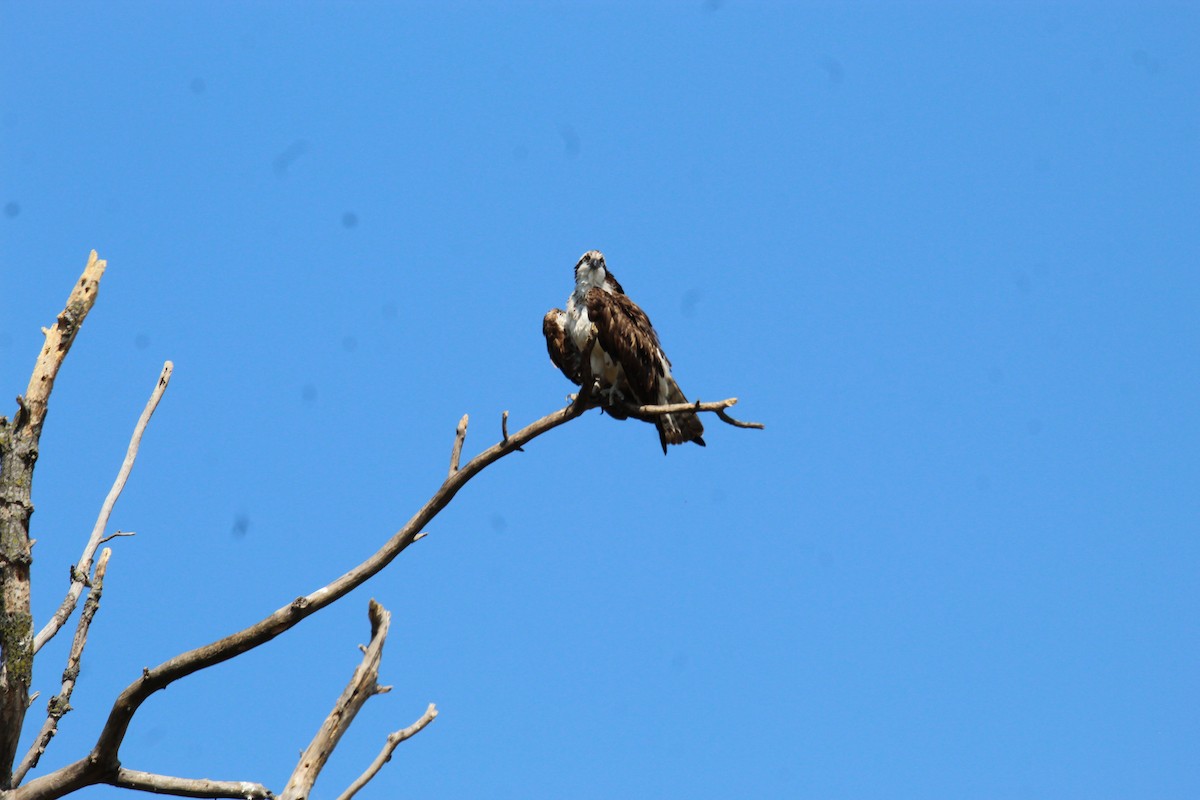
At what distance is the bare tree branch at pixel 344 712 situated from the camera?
693 cm

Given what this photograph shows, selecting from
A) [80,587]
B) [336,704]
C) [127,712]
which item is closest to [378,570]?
[336,704]

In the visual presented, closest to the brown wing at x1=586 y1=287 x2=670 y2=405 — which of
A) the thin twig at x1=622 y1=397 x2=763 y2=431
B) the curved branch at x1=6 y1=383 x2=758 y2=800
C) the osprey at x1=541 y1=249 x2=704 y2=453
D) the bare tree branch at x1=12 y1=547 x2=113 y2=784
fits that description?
the osprey at x1=541 y1=249 x2=704 y2=453

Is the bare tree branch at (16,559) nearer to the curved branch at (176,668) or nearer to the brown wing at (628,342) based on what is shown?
the curved branch at (176,668)

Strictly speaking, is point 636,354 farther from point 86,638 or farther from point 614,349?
point 86,638

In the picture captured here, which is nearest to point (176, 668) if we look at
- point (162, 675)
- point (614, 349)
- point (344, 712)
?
point (162, 675)

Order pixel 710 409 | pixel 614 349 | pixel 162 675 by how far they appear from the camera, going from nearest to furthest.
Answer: pixel 162 675 < pixel 710 409 < pixel 614 349

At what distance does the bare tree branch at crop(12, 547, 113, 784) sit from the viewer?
7551 millimetres

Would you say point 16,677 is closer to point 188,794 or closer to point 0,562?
point 0,562

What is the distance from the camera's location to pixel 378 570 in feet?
24.4

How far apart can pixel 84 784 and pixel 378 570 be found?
1.94 meters

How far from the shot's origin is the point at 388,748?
7594mm

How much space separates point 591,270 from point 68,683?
4.89m

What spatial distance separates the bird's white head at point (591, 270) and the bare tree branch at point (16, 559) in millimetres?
4217

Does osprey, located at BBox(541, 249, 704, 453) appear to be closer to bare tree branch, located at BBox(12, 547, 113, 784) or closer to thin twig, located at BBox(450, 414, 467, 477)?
thin twig, located at BBox(450, 414, 467, 477)
